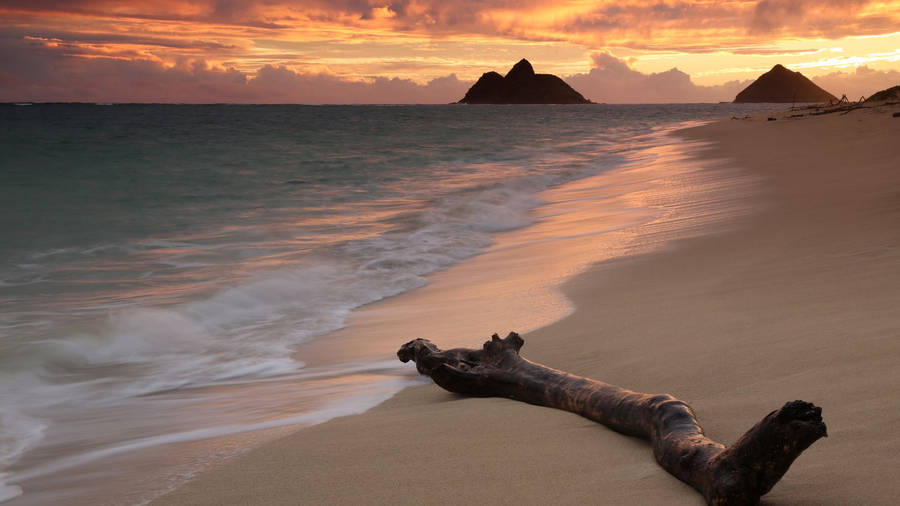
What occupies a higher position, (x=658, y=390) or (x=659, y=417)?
(x=659, y=417)

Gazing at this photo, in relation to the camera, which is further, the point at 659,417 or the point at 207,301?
the point at 207,301

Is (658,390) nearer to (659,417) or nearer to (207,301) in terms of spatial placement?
(659,417)

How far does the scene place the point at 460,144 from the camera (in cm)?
3984

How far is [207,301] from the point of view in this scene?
743 centimetres

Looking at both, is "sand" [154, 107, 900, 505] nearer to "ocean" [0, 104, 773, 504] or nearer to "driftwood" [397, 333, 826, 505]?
"driftwood" [397, 333, 826, 505]

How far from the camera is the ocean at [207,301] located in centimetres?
383

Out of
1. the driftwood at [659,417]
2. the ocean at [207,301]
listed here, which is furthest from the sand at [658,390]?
the ocean at [207,301]

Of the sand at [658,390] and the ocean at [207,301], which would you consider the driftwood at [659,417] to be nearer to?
the sand at [658,390]

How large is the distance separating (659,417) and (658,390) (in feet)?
2.39

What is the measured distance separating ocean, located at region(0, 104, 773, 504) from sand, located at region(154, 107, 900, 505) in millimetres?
529

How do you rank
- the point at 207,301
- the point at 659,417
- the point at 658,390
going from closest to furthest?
the point at 659,417
the point at 658,390
the point at 207,301

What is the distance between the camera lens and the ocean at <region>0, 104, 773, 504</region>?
151 inches

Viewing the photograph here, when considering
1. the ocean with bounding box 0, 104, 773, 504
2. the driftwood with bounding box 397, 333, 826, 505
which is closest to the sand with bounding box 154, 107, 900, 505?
the driftwood with bounding box 397, 333, 826, 505

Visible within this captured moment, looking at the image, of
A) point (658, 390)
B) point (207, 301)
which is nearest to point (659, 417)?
point (658, 390)
